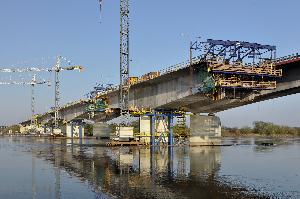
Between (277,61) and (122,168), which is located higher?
(277,61)

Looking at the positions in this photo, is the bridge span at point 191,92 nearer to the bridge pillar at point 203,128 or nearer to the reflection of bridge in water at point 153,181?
the bridge pillar at point 203,128

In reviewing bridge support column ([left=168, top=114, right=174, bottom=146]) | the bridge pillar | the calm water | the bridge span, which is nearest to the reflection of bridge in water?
the calm water

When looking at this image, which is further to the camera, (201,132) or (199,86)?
(201,132)

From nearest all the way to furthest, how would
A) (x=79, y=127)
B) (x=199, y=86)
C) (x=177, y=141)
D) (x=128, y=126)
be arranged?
(x=199, y=86) → (x=128, y=126) → (x=177, y=141) → (x=79, y=127)

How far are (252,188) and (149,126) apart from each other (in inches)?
2487

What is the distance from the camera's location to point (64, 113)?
172m

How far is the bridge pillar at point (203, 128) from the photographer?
92688 millimetres

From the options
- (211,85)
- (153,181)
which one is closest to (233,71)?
(211,85)

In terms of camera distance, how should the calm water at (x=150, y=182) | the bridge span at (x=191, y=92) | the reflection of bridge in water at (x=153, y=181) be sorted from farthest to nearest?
the bridge span at (x=191, y=92), the reflection of bridge in water at (x=153, y=181), the calm water at (x=150, y=182)

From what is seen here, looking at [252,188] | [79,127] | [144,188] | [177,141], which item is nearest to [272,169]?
[252,188]

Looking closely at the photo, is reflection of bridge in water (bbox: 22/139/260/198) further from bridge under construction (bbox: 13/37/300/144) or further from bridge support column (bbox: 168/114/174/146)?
bridge support column (bbox: 168/114/174/146)

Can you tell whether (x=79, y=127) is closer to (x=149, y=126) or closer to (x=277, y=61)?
(x=149, y=126)

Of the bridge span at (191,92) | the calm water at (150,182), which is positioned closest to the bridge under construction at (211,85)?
the bridge span at (191,92)

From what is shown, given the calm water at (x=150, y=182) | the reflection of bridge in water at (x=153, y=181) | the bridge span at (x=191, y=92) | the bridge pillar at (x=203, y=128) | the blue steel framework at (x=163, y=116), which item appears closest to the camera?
the calm water at (x=150, y=182)
